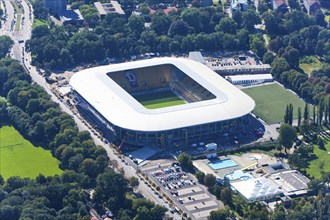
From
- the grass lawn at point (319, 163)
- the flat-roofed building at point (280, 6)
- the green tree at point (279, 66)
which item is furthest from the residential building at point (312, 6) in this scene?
the grass lawn at point (319, 163)

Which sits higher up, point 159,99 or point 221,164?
point 221,164

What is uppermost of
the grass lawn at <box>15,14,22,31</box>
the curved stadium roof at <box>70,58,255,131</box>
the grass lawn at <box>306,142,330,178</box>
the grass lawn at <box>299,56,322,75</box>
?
the curved stadium roof at <box>70,58,255,131</box>

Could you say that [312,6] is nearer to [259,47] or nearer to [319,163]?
[259,47]

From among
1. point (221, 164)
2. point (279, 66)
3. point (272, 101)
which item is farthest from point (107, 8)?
point (221, 164)

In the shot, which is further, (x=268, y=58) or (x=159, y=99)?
(x=268, y=58)

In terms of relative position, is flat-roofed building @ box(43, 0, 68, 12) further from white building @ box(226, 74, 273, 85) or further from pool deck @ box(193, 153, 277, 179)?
pool deck @ box(193, 153, 277, 179)

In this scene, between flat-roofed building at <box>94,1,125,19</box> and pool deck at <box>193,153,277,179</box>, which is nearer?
pool deck at <box>193,153,277,179</box>

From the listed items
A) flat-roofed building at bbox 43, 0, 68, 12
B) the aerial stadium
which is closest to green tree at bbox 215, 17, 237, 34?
the aerial stadium
